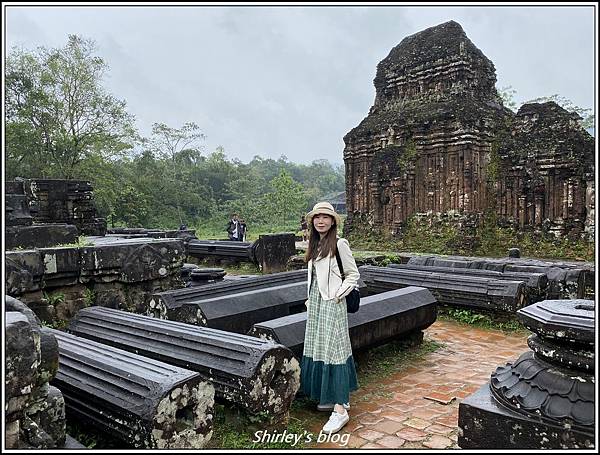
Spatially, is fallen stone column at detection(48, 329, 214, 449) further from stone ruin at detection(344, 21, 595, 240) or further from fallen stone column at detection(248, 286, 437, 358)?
stone ruin at detection(344, 21, 595, 240)

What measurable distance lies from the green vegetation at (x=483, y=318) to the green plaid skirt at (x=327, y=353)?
3.38 m

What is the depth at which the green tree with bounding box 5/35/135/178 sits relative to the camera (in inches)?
994

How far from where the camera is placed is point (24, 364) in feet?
6.16

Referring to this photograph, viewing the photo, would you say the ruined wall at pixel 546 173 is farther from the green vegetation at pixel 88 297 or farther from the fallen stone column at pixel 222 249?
the green vegetation at pixel 88 297

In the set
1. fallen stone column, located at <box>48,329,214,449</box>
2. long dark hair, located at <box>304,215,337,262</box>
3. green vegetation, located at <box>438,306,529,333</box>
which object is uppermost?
long dark hair, located at <box>304,215,337,262</box>

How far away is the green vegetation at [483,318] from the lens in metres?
6.08

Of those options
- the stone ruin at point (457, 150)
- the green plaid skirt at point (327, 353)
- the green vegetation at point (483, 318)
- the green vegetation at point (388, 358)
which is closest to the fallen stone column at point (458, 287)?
the green vegetation at point (483, 318)

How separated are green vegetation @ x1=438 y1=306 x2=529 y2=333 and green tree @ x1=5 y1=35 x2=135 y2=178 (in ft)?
79.2

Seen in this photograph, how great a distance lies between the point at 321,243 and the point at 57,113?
88.6 feet

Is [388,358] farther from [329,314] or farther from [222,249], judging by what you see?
[222,249]

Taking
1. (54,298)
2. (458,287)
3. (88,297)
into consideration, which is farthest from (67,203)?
(458,287)

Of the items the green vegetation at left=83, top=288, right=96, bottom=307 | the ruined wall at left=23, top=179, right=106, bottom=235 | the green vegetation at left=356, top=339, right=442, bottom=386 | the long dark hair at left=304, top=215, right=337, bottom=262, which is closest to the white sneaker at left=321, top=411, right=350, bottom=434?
the green vegetation at left=356, top=339, right=442, bottom=386

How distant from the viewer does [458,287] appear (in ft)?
21.8

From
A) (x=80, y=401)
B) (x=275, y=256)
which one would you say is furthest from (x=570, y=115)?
(x=80, y=401)
